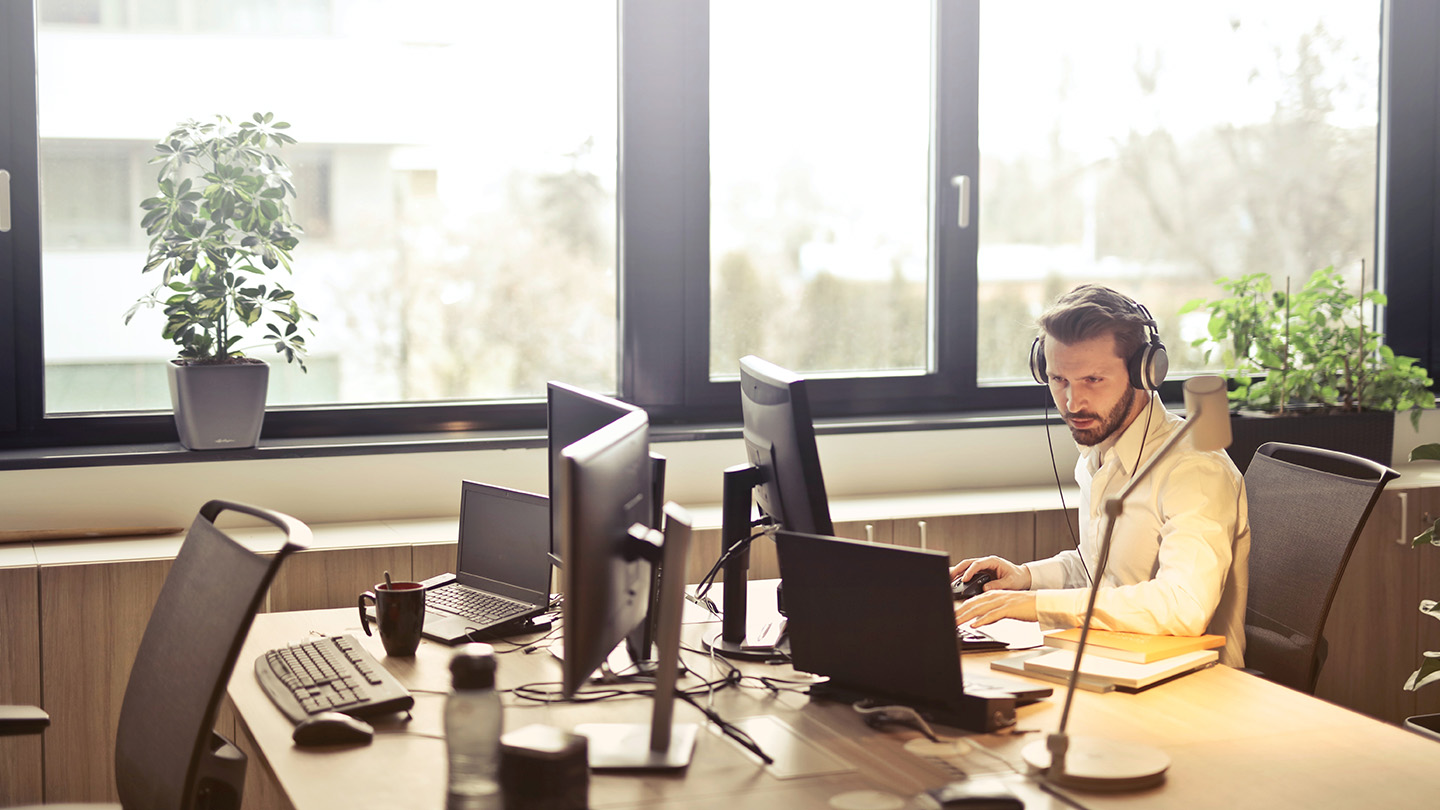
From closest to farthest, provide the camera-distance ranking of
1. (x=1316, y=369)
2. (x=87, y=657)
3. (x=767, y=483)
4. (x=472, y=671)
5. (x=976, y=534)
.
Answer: (x=472, y=671) < (x=767, y=483) < (x=87, y=657) < (x=976, y=534) < (x=1316, y=369)

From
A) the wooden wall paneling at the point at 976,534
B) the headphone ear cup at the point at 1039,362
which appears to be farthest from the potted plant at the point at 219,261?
the headphone ear cup at the point at 1039,362

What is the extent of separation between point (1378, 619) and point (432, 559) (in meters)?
2.38

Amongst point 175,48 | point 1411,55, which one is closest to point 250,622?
point 175,48

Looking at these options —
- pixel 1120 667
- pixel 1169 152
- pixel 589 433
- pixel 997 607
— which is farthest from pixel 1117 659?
pixel 1169 152

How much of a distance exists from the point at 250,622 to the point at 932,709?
840 mm

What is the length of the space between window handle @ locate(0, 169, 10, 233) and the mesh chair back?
1421 millimetres

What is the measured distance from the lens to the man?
1.91 meters

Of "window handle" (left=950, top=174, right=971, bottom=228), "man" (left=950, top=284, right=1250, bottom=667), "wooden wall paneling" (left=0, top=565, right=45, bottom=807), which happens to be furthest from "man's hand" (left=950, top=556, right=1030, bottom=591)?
"wooden wall paneling" (left=0, top=565, right=45, bottom=807)

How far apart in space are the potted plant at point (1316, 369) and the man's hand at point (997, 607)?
1.61 m

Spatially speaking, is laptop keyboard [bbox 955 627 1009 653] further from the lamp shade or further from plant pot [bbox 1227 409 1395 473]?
plant pot [bbox 1227 409 1395 473]

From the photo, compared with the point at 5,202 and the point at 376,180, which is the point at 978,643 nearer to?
the point at 376,180

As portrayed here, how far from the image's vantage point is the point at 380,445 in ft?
9.36

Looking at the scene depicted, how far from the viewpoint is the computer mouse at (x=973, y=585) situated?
2.17m

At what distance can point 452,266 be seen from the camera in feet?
10.0
